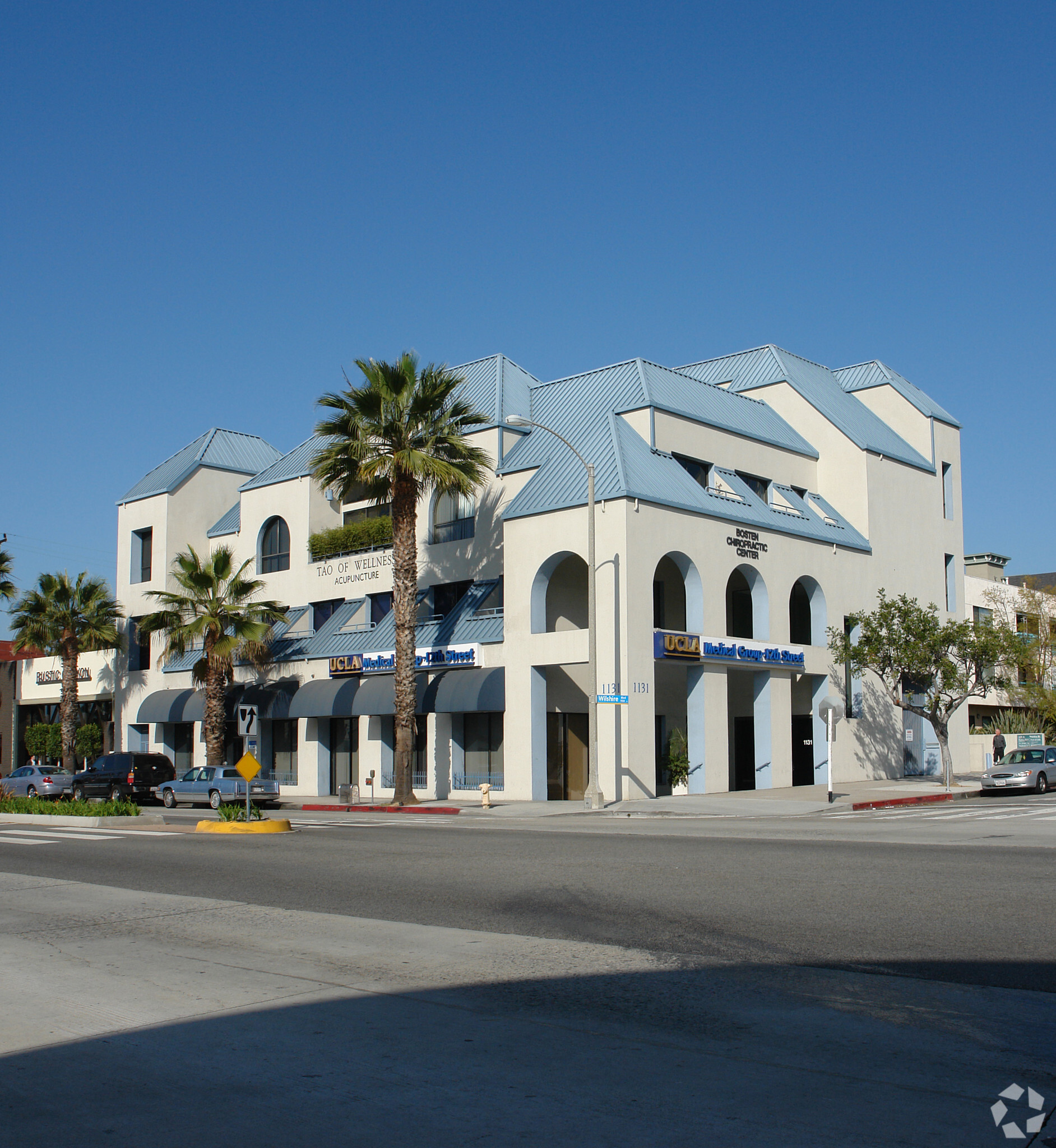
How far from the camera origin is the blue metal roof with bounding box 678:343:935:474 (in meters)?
43.8

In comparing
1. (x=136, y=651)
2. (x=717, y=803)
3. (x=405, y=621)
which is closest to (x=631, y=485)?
(x=405, y=621)

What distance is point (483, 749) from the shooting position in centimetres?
3628

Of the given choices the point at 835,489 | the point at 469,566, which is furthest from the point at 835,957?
the point at 835,489

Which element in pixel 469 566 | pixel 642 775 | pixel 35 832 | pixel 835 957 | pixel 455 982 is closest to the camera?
pixel 455 982

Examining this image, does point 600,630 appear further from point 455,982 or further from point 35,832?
point 455,982

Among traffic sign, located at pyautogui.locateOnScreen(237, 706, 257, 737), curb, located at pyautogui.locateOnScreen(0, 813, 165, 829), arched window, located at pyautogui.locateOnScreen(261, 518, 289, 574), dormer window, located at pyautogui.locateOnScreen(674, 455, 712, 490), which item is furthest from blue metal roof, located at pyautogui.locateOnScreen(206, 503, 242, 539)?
traffic sign, located at pyautogui.locateOnScreen(237, 706, 257, 737)

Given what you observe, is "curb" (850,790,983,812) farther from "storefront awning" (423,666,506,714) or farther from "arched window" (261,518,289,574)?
"arched window" (261,518,289,574)

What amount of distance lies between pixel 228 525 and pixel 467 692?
19181 mm

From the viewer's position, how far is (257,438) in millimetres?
55406

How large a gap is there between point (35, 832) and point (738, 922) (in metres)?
18.8

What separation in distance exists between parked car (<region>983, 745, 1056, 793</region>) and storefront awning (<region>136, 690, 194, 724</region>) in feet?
96.8

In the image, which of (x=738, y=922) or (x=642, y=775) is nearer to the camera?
(x=738, y=922)

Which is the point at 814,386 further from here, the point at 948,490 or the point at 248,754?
the point at 248,754

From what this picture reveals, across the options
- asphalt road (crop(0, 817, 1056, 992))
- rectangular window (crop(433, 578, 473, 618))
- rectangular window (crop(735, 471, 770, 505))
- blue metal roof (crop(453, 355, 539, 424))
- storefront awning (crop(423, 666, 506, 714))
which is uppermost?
blue metal roof (crop(453, 355, 539, 424))
